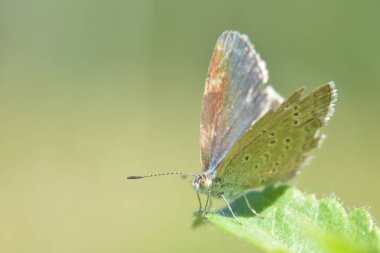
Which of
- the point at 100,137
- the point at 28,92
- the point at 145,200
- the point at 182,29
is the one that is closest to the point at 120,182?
the point at 145,200

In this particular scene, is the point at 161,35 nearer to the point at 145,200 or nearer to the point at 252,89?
the point at 145,200

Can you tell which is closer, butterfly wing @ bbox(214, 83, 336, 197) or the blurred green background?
butterfly wing @ bbox(214, 83, 336, 197)

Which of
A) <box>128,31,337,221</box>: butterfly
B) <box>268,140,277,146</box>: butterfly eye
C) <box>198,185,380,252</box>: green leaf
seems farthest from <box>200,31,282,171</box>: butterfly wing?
<box>198,185,380,252</box>: green leaf

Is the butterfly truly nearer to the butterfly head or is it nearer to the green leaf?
the butterfly head

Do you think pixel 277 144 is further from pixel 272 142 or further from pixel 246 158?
pixel 246 158

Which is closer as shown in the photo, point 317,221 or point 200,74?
point 317,221
